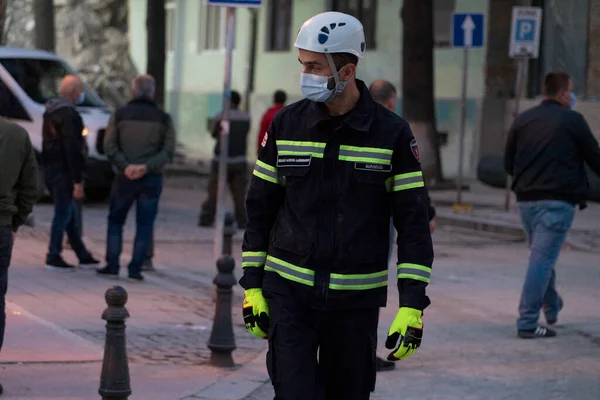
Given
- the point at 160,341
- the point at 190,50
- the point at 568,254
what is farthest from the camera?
the point at 190,50

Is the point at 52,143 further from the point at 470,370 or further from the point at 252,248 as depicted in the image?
the point at 252,248

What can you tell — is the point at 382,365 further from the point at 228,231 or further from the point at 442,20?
the point at 442,20

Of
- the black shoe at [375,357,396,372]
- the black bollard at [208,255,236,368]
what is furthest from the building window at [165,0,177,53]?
the black shoe at [375,357,396,372]

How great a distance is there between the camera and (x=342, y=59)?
5160 millimetres

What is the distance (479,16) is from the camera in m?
20.8

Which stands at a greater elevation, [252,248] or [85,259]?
[252,248]

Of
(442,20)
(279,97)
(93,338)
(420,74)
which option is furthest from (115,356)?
(442,20)

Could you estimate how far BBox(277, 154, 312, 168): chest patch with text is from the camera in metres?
5.15

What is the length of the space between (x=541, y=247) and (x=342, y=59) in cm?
538

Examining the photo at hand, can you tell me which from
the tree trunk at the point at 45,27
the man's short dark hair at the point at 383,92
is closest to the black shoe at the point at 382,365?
the man's short dark hair at the point at 383,92

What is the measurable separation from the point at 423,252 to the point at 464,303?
693cm

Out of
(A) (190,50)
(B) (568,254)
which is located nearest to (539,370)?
(B) (568,254)

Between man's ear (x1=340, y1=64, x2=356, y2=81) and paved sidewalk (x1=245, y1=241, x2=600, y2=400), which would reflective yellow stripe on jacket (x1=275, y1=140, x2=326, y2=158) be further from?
paved sidewalk (x1=245, y1=241, x2=600, y2=400)

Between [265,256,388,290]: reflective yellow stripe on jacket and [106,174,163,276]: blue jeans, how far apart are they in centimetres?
744
